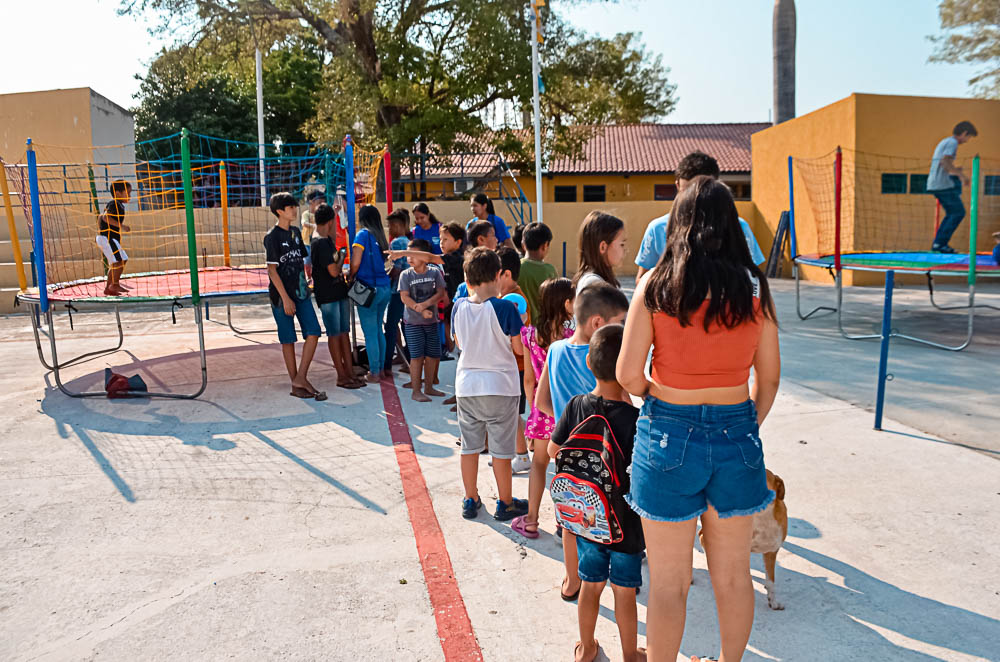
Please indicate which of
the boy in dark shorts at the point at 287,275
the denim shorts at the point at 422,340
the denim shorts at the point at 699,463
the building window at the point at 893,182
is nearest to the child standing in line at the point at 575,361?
the denim shorts at the point at 699,463

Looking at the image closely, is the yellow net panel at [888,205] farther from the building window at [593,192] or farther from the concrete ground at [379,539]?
the building window at [593,192]

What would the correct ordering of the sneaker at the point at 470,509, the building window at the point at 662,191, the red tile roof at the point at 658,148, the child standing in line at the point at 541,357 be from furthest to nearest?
the building window at the point at 662,191, the red tile roof at the point at 658,148, the sneaker at the point at 470,509, the child standing in line at the point at 541,357

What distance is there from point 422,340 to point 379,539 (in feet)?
9.47

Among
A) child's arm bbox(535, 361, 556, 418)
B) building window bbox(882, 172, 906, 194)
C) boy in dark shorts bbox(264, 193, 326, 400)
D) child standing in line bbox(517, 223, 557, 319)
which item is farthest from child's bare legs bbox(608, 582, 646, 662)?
building window bbox(882, 172, 906, 194)

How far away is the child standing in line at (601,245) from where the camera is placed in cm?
380

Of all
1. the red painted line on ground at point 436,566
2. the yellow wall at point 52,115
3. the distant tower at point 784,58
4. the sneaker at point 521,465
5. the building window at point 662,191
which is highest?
the distant tower at point 784,58

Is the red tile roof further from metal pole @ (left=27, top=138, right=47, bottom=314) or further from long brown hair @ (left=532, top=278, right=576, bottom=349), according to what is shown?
long brown hair @ (left=532, top=278, right=576, bottom=349)

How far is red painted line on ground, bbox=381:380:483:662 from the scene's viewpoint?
2844mm

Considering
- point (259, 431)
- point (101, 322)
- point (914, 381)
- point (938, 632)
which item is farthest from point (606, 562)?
point (101, 322)

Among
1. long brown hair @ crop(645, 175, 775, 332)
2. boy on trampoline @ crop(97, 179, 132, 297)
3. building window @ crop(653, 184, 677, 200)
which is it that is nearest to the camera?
long brown hair @ crop(645, 175, 775, 332)

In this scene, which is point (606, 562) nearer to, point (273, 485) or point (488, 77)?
point (273, 485)

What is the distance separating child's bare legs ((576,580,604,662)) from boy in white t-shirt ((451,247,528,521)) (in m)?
1.32

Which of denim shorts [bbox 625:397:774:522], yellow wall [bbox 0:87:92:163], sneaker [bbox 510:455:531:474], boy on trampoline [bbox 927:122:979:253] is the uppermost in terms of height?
yellow wall [bbox 0:87:92:163]

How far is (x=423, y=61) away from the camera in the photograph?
18641 mm
